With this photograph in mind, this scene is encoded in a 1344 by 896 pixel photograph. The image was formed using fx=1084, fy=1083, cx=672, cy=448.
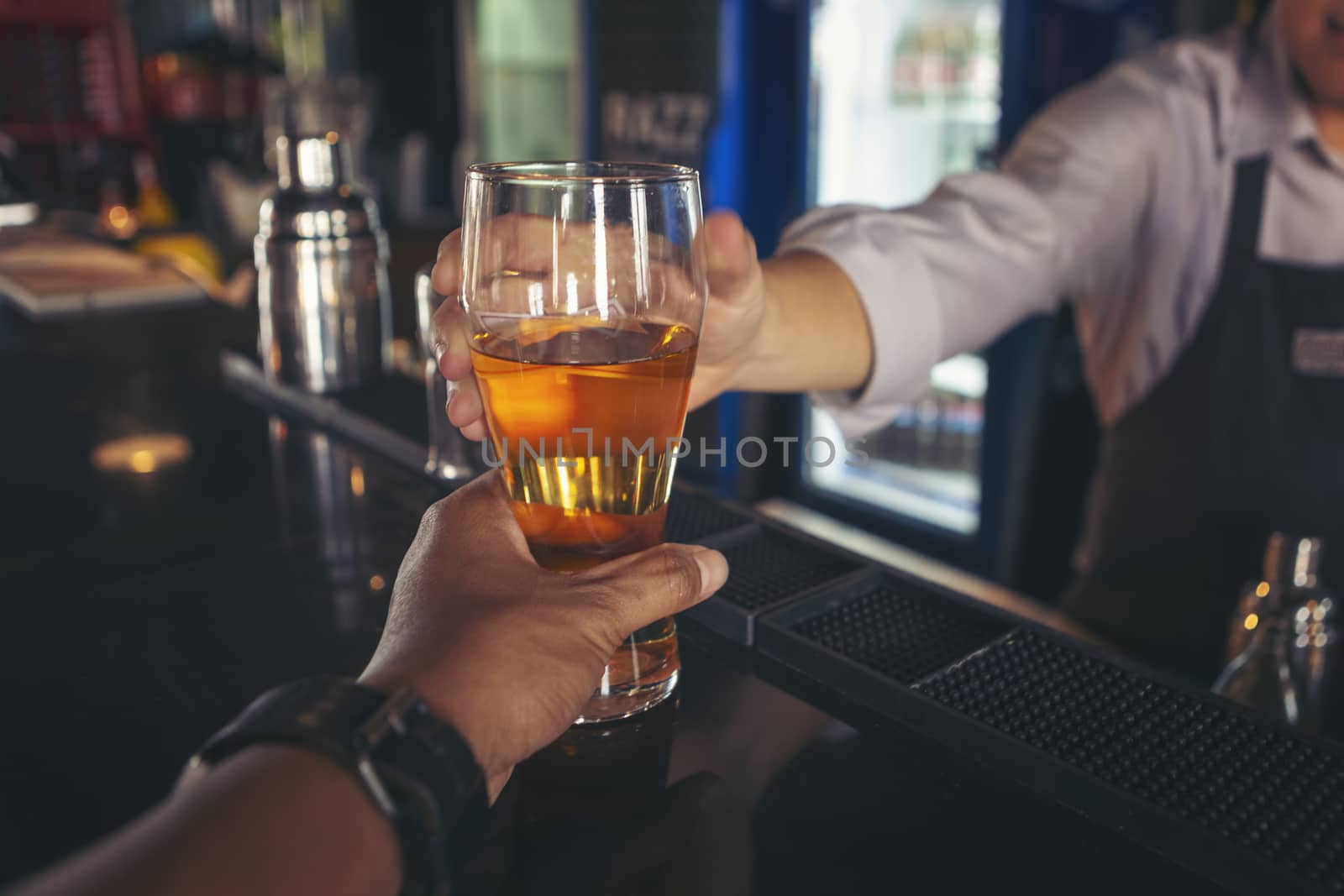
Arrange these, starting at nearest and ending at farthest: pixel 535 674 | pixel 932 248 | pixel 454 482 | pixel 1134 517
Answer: pixel 535 674, pixel 454 482, pixel 932 248, pixel 1134 517

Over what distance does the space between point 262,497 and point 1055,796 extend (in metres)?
0.82

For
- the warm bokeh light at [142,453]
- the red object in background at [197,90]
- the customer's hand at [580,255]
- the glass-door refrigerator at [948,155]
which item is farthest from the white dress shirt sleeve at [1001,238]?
the red object in background at [197,90]

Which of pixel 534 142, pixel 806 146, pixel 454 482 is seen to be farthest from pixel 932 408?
pixel 454 482

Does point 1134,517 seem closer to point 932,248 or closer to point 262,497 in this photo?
point 932,248

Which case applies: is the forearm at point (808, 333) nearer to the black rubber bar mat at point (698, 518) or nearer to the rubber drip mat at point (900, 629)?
the black rubber bar mat at point (698, 518)

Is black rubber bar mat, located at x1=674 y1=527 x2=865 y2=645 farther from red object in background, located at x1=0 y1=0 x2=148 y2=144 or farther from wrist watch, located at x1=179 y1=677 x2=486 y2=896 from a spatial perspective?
red object in background, located at x1=0 y1=0 x2=148 y2=144

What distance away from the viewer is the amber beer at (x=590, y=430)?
2.10 feet

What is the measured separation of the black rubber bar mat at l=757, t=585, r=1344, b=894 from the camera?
0.54 meters

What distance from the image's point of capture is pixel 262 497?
110 centimetres

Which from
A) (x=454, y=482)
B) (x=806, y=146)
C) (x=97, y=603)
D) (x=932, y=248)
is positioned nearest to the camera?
(x=97, y=603)

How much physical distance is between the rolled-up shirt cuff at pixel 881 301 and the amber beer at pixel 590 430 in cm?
57

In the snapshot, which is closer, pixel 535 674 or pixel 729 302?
pixel 535 674

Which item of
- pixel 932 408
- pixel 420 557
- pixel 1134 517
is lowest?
pixel 932 408

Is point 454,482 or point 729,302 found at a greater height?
point 729,302
